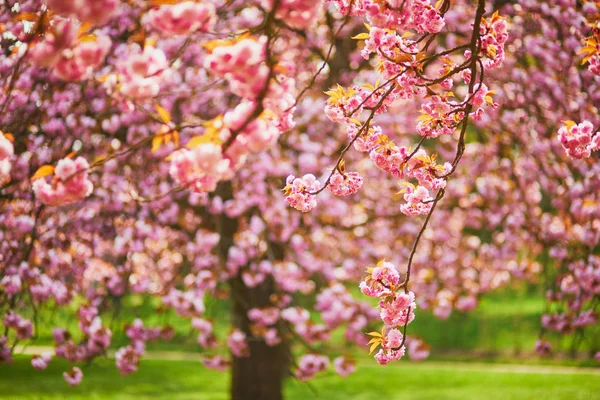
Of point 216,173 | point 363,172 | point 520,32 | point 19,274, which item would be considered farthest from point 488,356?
point 216,173

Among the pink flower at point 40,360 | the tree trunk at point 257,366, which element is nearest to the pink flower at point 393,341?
the pink flower at point 40,360

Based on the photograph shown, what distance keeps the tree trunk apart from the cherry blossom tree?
0.9 inches

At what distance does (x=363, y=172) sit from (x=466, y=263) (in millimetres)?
2820

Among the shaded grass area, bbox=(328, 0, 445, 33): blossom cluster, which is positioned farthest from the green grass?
bbox=(328, 0, 445, 33): blossom cluster

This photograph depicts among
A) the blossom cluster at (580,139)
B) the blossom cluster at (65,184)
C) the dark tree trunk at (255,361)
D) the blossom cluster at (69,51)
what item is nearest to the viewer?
the blossom cluster at (69,51)

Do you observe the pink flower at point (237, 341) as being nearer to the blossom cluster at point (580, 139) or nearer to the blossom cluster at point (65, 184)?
the blossom cluster at point (580, 139)

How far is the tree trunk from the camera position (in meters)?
7.27

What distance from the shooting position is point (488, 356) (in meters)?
15.3

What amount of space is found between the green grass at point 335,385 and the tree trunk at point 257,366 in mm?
1552

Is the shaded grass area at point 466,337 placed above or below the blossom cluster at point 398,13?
below

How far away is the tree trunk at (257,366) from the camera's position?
7266mm

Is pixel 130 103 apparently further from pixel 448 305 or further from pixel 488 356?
pixel 488 356

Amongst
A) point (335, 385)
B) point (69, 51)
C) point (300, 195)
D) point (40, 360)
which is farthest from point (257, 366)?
point (69, 51)

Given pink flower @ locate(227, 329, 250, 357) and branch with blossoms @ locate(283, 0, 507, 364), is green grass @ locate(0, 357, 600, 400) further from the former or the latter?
branch with blossoms @ locate(283, 0, 507, 364)
